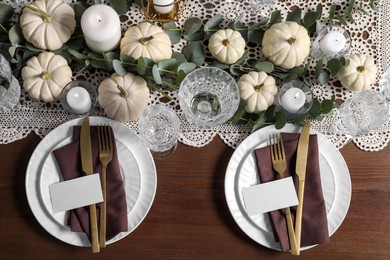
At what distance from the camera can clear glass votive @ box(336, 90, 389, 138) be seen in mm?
839

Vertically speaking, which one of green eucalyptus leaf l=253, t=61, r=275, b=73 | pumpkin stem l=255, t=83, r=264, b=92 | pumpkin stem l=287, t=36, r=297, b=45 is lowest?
pumpkin stem l=255, t=83, r=264, b=92

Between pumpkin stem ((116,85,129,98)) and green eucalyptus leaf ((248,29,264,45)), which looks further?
green eucalyptus leaf ((248,29,264,45))

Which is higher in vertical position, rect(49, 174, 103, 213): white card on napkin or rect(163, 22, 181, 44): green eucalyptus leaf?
rect(163, 22, 181, 44): green eucalyptus leaf

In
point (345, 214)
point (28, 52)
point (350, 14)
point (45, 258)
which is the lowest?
point (45, 258)

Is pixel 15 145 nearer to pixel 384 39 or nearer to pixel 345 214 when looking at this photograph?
pixel 345 214

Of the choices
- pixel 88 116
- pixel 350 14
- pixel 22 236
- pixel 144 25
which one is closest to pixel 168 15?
pixel 144 25

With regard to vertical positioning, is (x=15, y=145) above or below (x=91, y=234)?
above

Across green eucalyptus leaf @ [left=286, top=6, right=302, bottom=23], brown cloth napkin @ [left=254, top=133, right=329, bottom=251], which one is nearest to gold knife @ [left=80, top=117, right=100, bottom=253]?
brown cloth napkin @ [left=254, top=133, right=329, bottom=251]

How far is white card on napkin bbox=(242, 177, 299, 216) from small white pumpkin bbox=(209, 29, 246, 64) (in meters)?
0.26

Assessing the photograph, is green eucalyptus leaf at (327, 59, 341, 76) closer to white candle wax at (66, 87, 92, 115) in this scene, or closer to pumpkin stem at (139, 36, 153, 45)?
pumpkin stem at (139, 36, 153, 45)

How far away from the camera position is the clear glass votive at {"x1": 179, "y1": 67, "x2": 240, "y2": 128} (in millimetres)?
791

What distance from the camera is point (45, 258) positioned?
0.80 metres

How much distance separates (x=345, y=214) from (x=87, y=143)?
1.73 feet

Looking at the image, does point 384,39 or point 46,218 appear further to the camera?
point 384,39
